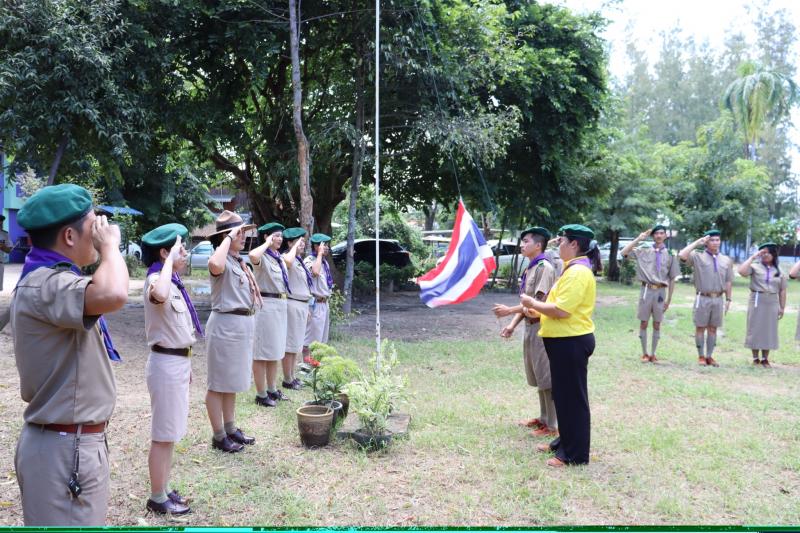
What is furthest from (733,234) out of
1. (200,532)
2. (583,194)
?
(200,532)

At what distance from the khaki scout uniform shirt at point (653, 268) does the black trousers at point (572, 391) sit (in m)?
4.71

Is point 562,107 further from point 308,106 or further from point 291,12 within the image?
point 291,12

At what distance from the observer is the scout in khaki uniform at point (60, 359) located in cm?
217

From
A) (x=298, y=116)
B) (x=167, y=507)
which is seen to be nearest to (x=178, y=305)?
(x=167, y=507)

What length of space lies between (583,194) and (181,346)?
16.0m

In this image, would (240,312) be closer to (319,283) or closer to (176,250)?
(176,250)

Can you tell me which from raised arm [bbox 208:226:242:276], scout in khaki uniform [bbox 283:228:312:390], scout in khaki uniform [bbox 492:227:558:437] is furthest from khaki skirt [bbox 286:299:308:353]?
scout in khaki uniform [bbox 492:227:558:437]

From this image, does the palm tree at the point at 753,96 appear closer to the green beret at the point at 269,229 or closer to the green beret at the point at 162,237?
the green beret at the point at 269,229

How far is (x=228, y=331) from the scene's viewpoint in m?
4.66

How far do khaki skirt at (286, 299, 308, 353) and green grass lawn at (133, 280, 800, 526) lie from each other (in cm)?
93

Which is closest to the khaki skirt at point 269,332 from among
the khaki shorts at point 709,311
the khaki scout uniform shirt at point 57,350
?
the khaki scout uniform shirt at point 57,350

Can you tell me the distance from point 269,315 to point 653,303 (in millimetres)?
5834

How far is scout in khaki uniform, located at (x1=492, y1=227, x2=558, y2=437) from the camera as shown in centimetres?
527

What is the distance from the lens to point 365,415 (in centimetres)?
485
